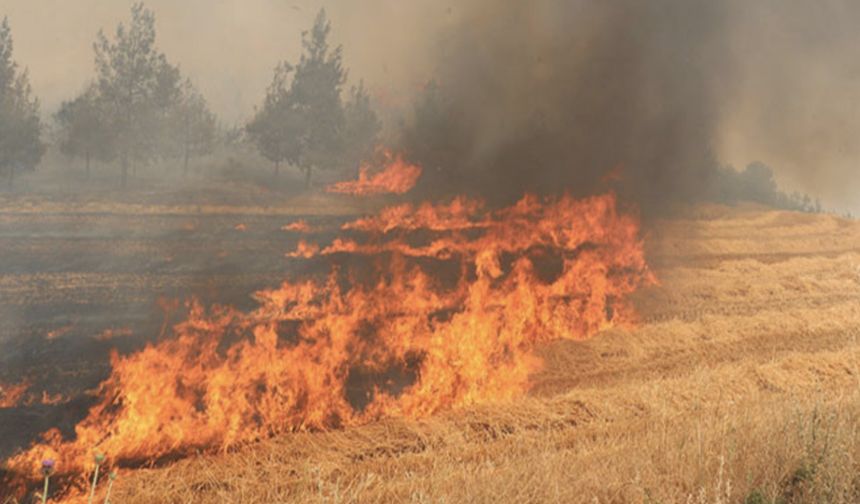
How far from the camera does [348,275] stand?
1246 cm

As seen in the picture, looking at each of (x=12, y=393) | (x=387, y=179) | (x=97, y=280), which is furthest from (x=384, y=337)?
(x=387, y=179)

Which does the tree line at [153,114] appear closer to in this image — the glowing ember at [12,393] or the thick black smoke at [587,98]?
the thick black smoke at [587,98]

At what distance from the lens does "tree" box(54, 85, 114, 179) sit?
30.2m

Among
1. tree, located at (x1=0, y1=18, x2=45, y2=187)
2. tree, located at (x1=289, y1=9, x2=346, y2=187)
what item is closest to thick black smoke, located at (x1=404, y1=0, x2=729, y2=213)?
tree, located at (x1=289, y1=9, x2=346, y2=187)

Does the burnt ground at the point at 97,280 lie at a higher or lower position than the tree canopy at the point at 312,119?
lower

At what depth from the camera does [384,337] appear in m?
9.16

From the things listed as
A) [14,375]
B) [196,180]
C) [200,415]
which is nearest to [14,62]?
[196,180]

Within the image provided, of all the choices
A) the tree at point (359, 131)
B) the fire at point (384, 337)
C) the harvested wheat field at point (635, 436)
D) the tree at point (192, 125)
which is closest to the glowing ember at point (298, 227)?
the fire at point (384, 337)

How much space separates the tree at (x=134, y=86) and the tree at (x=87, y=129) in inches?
28.1

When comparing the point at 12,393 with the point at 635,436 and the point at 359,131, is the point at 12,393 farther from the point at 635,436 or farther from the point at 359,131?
the point at 359,131

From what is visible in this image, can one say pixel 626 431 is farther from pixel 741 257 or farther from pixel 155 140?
pixel 155 140

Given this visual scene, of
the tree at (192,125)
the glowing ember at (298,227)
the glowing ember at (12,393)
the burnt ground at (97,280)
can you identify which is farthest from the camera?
the tree at (192,125)

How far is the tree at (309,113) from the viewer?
25.9 meters

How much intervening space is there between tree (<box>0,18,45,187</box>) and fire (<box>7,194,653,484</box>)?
20413 millimetres
